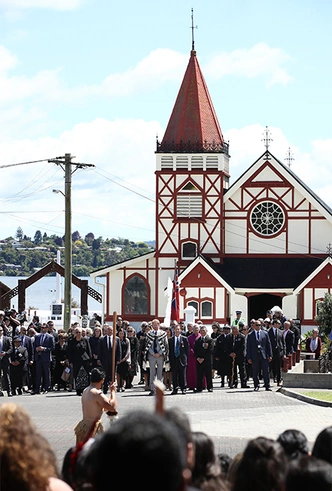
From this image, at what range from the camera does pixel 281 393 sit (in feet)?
87.0

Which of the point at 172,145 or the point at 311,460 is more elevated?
the point at 172,145

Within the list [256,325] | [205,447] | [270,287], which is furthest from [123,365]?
[270,287]

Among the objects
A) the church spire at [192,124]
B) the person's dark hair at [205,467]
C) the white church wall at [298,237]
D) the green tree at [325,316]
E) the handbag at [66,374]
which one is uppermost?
the church spire at [192,124]

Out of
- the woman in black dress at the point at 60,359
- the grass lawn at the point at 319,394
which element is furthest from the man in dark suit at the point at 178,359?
the grass lawn at the point at 319,394

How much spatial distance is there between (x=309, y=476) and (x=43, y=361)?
22699mm

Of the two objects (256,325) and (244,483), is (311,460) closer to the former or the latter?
(244,483)

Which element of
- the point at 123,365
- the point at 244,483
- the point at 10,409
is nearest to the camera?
the point at 10,409

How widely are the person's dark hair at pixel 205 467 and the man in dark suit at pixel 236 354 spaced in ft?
73.3

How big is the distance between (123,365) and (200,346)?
204 cm

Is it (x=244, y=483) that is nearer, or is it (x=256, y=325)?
(x=244, y=483)

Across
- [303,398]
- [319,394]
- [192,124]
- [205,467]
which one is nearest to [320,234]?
[192,124]

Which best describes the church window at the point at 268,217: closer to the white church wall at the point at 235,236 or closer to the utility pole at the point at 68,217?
the white church wall at the point at 235,236

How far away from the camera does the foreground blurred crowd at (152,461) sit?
3.88 m

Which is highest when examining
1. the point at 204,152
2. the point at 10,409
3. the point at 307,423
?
the point at 204,152
